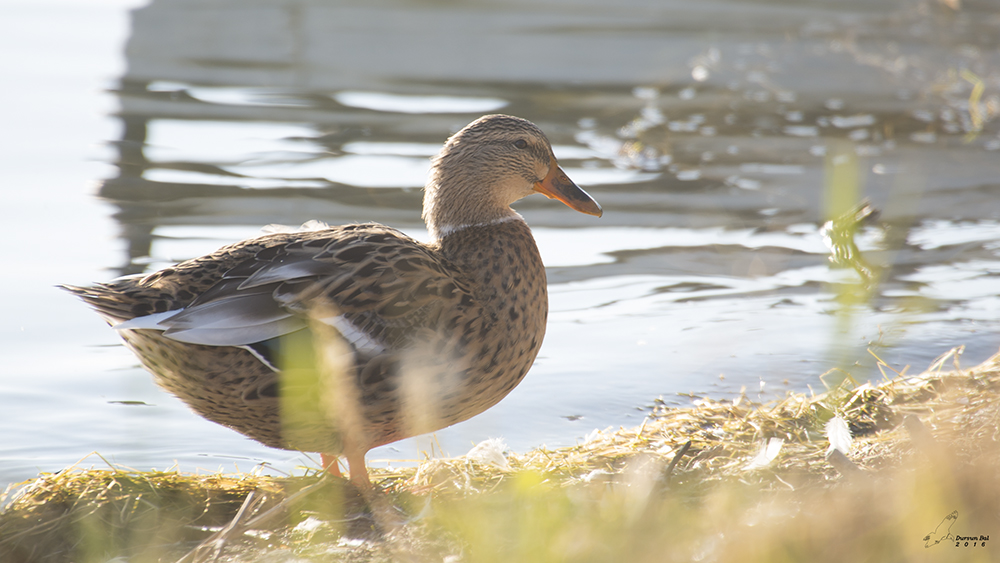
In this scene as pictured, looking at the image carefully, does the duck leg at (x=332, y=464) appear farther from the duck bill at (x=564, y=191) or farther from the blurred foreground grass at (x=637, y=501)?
the duck bill at (x=564, y=191)

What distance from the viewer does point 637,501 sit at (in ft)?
7.47

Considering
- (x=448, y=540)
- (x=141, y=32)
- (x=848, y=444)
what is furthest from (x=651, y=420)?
(x=141, y=32)

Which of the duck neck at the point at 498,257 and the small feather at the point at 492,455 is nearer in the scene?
the small feather at the point at 492,455

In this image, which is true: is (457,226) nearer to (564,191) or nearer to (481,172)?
(481,172)

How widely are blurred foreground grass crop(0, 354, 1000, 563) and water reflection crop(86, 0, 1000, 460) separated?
39 cm

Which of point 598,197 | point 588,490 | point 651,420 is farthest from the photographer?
point 598,197

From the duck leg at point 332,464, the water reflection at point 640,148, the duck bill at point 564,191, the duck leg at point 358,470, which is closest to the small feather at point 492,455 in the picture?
the duck leg at point 358,470

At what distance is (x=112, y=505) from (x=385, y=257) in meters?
1.08

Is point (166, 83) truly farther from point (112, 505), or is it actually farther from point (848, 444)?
point (848, 444)

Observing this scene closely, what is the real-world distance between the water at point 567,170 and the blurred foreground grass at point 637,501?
0.97 ft

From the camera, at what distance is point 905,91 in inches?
363

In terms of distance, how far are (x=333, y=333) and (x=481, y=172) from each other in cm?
98

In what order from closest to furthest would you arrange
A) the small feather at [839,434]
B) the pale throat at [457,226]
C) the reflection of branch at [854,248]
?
the small feather at [839,434] → the reflection of branch at [854,248] → the pale throat at [457,226]

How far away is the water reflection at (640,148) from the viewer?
488cm
